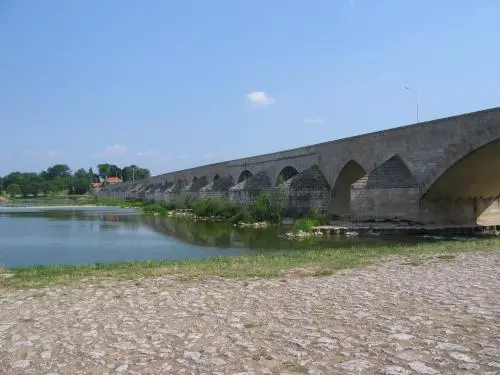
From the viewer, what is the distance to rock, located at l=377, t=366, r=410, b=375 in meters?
3.07

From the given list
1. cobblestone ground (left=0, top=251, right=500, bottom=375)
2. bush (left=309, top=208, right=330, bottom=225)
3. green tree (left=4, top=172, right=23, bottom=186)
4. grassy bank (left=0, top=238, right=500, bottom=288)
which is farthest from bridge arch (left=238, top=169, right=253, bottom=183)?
green tree (left=4, top=172, right=23, bottom=186)

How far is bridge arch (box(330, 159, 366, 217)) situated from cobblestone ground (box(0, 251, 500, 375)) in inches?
914

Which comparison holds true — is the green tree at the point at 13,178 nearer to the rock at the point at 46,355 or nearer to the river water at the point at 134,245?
the river water at the point at 134,245

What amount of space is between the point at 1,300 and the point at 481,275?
6.13 meters

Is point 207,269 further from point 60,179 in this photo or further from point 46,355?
point 60,179

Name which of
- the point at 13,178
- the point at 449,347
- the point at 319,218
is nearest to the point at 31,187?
the point at 13,178

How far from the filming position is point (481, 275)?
664 centimetres

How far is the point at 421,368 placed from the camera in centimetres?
314

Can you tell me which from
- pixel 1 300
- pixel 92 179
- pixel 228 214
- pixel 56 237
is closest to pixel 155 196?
pixel 228 214

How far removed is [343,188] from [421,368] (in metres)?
28.2

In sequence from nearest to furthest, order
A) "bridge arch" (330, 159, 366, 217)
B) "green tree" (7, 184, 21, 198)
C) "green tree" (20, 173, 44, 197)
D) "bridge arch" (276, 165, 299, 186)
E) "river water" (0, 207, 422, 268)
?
"river water" (0, 207, 422, 268) → "bridge arch" (330, 159, 366, 217) → "bridge arch" (276, 165, 299, 186) → "green tree" (7, 184, 21, 198) → "green tree" (20, 173, 44, 197)

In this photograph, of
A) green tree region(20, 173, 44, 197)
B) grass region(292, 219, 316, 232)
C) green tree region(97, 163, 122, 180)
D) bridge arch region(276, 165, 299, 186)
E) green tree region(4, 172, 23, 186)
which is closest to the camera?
grass region(292, 219, 316, 232)

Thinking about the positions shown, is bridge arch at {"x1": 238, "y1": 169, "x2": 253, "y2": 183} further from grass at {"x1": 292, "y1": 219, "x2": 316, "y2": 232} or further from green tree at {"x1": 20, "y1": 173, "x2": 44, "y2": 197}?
green tree at {"x1": 20, "y1": 173, "x2": 44, "y2": 197}

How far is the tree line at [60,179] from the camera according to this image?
4670 inches
